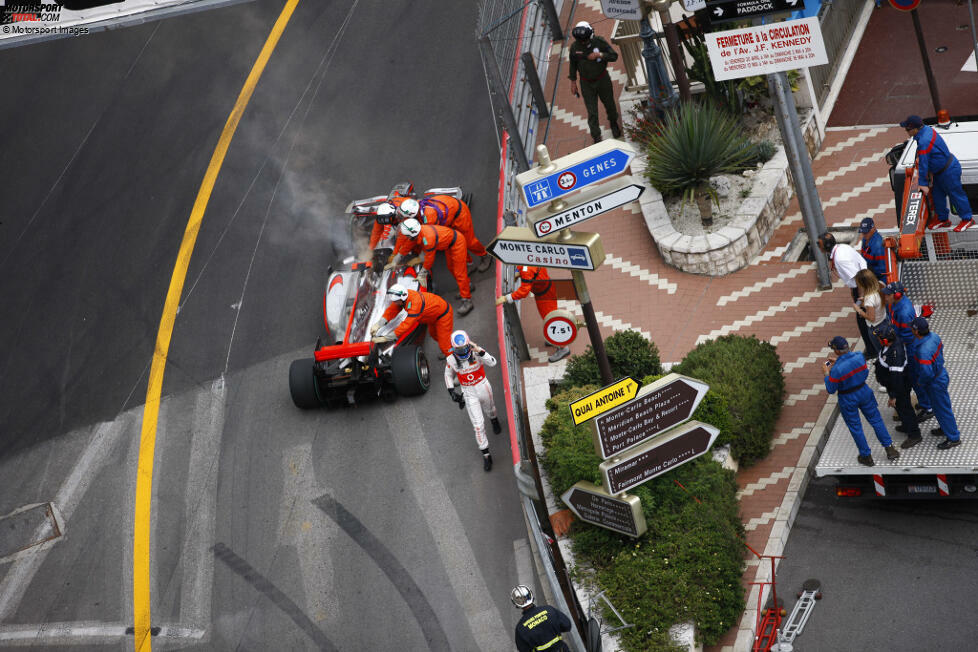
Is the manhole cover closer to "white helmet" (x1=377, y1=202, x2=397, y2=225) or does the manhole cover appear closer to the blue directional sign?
"white helmet" (x1=377, y1=202, x2=397, y2=225)

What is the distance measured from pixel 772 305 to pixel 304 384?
20.2 ft

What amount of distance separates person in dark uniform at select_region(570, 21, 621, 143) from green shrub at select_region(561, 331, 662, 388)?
15.5ft

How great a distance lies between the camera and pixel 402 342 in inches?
589

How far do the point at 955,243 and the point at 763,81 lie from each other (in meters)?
4.85

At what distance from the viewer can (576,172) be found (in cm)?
927

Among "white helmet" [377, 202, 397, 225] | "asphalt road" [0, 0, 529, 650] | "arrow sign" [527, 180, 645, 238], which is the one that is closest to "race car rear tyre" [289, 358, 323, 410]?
"asphalt road" [0, 0, 529, 650]

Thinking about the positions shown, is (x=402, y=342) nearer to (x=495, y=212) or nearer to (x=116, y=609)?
(x=495, y=212)

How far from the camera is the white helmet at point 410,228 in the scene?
1493cm

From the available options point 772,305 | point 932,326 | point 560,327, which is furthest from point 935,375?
point 560,327

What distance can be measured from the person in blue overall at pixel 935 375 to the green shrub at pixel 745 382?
6.66ft

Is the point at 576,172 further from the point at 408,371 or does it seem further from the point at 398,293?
the point at 408,371

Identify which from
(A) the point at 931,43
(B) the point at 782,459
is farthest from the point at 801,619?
(A) the point at 931,43

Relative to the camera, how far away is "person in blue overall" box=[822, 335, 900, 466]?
1076 cm

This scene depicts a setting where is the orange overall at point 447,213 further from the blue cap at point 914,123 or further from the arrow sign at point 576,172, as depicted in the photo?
the arrow sign at point 576,172
